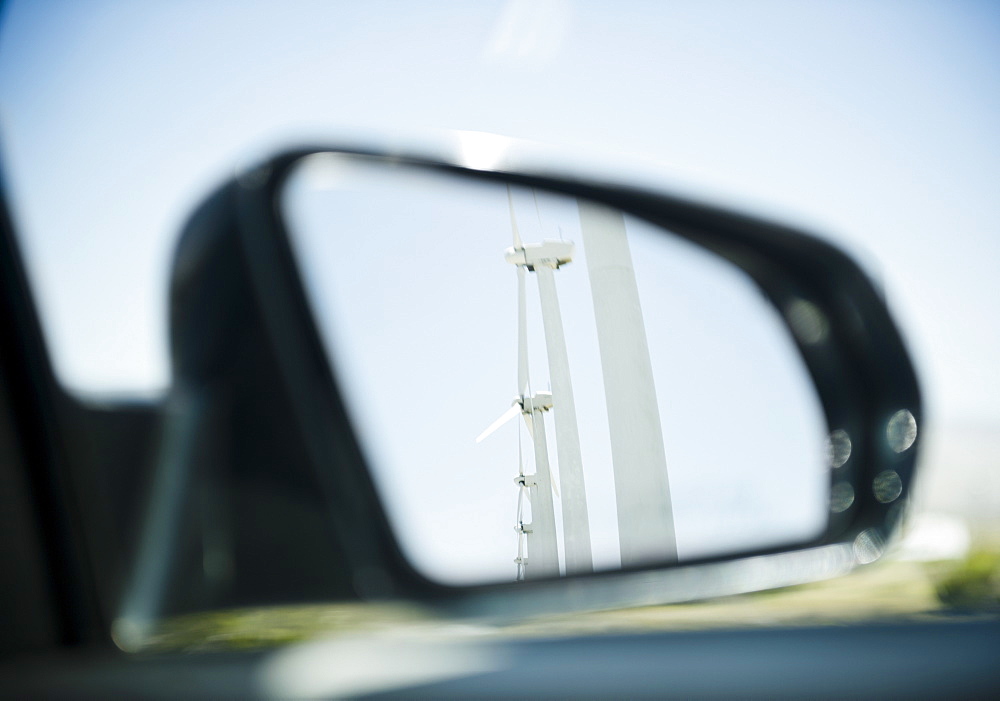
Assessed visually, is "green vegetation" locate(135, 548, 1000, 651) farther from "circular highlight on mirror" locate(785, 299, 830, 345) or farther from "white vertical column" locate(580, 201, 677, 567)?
"circular highlight on mirror" locate(785, 299, 830, 345)

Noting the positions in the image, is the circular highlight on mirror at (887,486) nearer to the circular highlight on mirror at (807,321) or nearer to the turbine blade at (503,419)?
the circular highlight on mirror at (807,321)

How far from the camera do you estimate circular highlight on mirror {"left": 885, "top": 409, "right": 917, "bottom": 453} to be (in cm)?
203

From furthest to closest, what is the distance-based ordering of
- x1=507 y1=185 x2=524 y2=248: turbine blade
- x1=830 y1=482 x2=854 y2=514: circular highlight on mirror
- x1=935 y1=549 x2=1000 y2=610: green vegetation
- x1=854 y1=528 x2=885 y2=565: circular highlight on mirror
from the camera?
x1=935 y1=549 x2=1000 y2=610: green vegetation, x1=830 y1=482 x2=854 y2=514: circular highlight on mirror, x1=854 y1=528 x2=885 y2=565: circular highlight on mirror, x1=507 y1=185 x2=524 y2=248: turbine blade

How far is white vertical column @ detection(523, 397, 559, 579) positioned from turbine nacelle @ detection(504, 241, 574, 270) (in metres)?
0.30

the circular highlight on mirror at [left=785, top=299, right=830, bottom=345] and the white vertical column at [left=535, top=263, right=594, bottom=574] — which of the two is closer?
the white vertical column at [left=535, top=263, right=594, bottom=574]

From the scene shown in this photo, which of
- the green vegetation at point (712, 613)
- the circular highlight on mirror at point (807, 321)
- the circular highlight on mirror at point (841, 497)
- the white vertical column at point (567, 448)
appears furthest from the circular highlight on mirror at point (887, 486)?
the white vertical column at point (567, 448)

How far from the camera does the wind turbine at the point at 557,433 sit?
1.67 m

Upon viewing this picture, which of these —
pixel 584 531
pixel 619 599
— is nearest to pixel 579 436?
pixel 584 531

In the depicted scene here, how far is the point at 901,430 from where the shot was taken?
2049 millimetres

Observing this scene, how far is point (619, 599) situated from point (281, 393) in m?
0.91

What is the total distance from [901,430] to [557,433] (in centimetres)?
95

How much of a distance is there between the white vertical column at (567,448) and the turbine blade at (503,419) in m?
0.08

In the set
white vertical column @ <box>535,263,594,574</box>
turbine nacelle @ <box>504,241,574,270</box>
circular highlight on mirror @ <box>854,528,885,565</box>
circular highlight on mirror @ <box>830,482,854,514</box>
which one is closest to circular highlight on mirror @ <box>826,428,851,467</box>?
circular highlight on mirror @ <box>830,482,854,514</box>

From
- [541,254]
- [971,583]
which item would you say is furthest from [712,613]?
[541,254]
